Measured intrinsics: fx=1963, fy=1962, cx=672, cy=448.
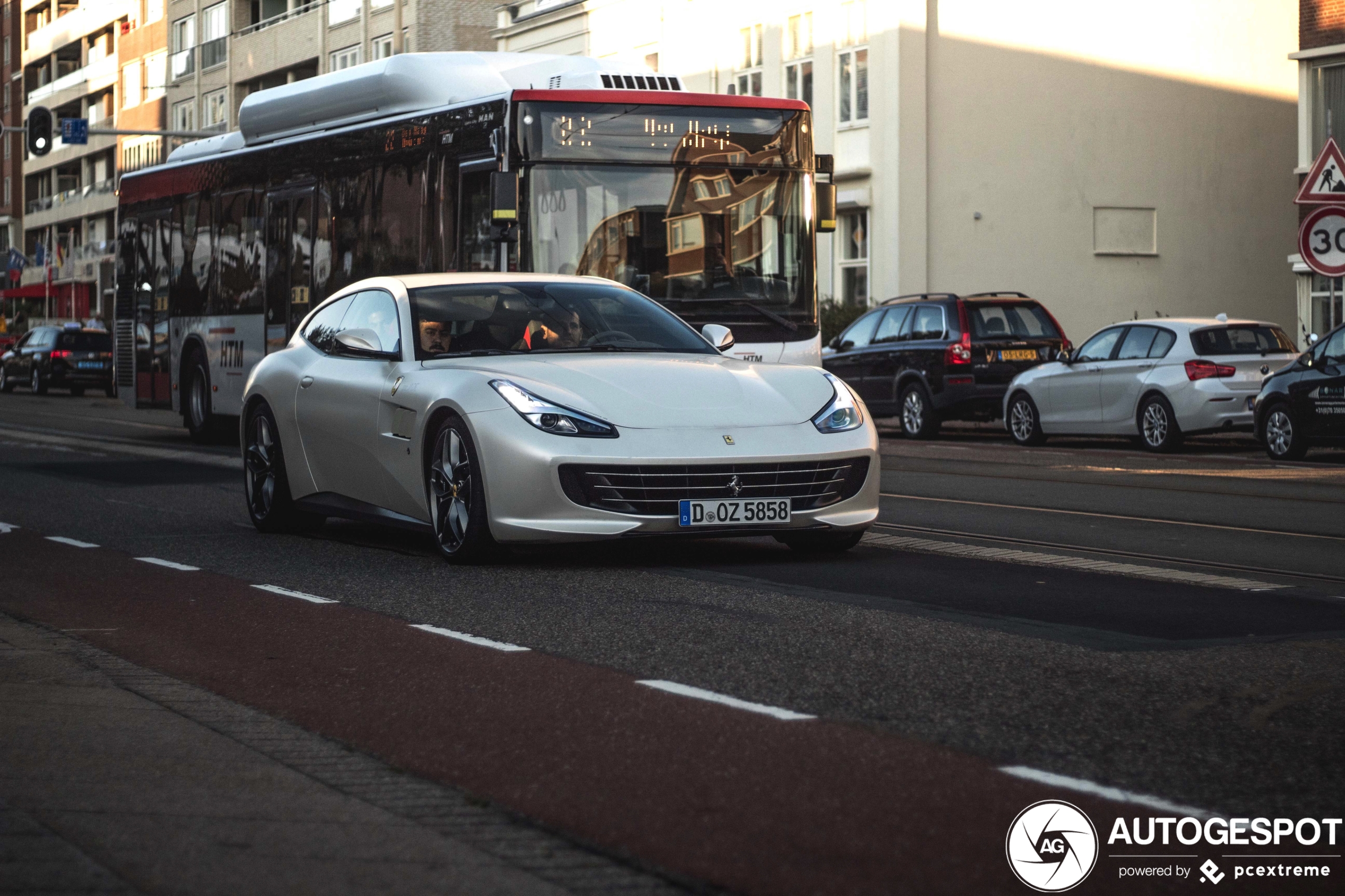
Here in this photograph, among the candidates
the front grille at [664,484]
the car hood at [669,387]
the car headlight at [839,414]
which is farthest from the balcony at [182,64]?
the front grille at [664,484]

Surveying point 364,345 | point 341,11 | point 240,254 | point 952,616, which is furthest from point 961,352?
point 341,11

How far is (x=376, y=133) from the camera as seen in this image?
59.7 feet

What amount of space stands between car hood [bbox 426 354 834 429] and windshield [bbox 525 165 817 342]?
5.76 meters

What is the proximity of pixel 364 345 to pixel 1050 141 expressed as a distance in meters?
30.4

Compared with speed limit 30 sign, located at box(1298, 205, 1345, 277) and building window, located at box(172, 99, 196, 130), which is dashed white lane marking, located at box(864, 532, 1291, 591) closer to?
speed limit 30 sign, located at box(1298, 205, 1345, 277)

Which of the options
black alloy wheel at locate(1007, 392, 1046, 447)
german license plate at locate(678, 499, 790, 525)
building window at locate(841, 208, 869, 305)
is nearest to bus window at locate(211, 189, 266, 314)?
black alloy wheel at locate(1007, 392, 1046, 447)

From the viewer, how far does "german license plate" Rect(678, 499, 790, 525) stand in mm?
8984

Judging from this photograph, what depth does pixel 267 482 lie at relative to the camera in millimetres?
11539

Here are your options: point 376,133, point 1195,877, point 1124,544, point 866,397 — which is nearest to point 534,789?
point 1195,877

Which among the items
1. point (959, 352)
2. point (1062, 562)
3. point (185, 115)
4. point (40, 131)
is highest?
point (185, 115)

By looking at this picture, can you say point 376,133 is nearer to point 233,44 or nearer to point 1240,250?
point 1240,250

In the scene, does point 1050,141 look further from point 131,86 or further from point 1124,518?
point 131,86

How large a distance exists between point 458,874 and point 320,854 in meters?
0.35

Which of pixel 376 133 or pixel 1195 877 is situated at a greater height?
pixel 376 133
